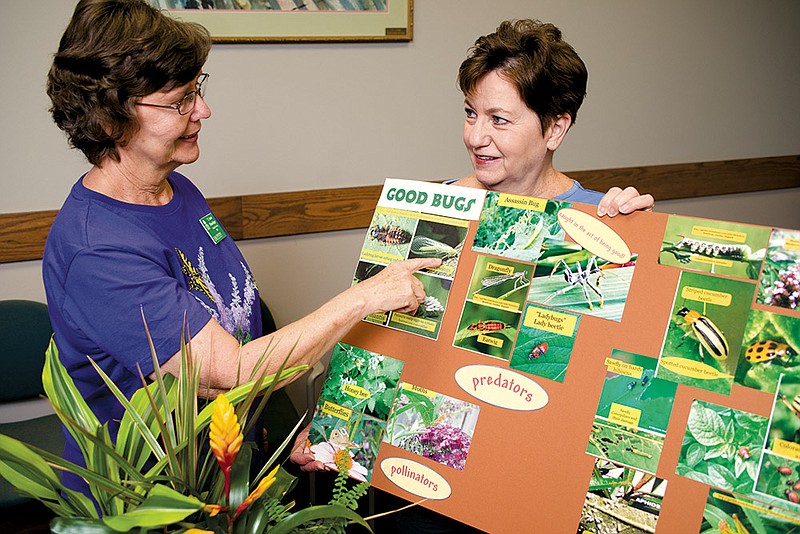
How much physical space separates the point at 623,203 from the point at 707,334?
32 cm

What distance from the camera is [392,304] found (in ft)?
5.23

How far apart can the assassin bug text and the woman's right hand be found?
1.79 ft

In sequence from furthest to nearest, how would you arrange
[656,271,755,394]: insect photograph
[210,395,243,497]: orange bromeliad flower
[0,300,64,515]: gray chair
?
[0,300,64,515]: gray chair
[656,271,755,394]: insect photograph
[210,395,243,497]: orange bromeliad flower

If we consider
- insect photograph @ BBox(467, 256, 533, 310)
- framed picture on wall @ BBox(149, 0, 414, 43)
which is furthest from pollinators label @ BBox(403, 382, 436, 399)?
framed picture on wall @ BBox(149, 0, 414, 43)

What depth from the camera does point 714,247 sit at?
1.38 m

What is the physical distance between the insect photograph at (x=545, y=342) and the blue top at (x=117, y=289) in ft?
2.07

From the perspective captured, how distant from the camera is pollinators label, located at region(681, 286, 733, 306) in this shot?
4.39 feet

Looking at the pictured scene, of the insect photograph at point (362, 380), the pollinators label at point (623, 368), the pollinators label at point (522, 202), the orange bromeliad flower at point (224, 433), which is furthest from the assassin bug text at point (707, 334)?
the orange bromeliad flower at point (224, 433)

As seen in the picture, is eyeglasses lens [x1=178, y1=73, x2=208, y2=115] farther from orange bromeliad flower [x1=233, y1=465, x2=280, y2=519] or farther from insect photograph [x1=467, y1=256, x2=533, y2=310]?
orange bromeliad flower [x1=233, y1=465, x2=280, y2=519]

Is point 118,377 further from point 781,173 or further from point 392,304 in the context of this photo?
point 781,173

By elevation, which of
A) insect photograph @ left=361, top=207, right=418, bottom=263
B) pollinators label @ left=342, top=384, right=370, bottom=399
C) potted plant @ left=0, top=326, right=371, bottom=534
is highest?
insect photograph @ left=361, top=207, right=418, bottom=263

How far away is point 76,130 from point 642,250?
115cm

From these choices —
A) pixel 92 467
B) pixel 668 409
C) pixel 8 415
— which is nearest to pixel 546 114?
pixel 668 409

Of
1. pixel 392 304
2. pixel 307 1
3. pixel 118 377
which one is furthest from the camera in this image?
pixel 307 1
